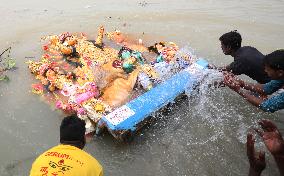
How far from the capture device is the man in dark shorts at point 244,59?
516 cm

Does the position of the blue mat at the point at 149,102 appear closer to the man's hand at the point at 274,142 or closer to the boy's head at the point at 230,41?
the boy's head at the point at 230,41

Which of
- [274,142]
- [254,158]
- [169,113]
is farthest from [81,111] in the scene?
[274,142]

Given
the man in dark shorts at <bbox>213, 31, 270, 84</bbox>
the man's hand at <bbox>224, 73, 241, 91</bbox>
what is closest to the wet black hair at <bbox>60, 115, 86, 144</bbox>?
the man's hand at <bbox>224, 73, 241, 91</bbox>

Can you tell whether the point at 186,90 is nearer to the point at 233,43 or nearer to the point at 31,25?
the point at 233,43

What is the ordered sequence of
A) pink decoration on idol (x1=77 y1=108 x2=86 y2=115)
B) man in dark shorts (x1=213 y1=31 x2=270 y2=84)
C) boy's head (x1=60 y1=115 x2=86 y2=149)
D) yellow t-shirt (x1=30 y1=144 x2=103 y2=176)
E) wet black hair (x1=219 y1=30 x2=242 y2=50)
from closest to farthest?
yellow t-shirt (x1=30 y1=144 x2=103 y2=176), boy's head (x1=60 y1=115 x2=86 y2=149), man in dark shorts (x1=213 y1=31 x2=270 y2=84), wet black hair (x1=219 y1=30 x2=242 y2=50), pink decoration on idol (x1=77 y1=108 x2=86 y2=115)

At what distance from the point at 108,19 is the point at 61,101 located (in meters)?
3.89

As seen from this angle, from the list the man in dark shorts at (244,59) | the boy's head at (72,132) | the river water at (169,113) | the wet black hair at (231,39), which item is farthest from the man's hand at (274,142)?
the wet black hair at (231,39)

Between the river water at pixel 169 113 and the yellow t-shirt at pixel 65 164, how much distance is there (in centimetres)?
189

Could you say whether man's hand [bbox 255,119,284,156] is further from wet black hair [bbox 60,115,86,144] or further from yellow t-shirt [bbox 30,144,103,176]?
wet black hair [bbox 60,115,86,144]

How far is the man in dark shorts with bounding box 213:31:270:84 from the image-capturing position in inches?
203

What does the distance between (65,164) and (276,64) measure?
2.68 meters

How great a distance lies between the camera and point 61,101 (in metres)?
6.02

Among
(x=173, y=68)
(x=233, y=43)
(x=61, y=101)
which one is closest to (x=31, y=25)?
(x=61, y=101)

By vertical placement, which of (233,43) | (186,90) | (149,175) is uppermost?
(233,43)
